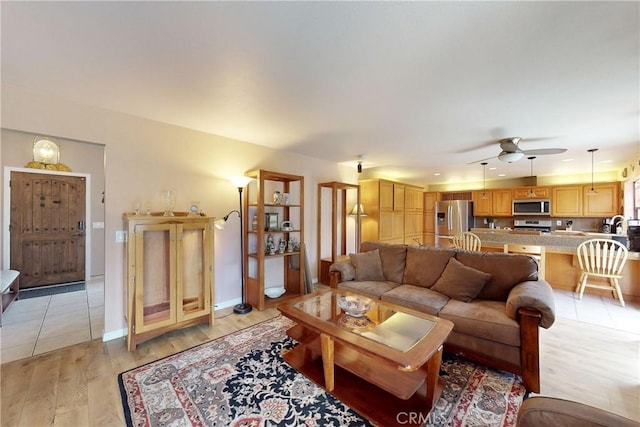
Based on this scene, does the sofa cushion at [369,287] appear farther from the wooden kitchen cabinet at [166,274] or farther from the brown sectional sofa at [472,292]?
the wooden kitchen cabinet at [166,274]

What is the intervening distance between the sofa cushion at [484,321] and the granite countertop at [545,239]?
8.74 ft

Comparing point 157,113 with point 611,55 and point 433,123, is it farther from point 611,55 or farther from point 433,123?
point 611,55

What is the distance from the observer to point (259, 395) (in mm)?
1812

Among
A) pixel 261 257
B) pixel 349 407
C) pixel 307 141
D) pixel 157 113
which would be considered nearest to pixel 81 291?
pixel 261 257

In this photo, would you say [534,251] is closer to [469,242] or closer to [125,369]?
[469,242]

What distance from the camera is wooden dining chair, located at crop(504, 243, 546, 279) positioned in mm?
4016

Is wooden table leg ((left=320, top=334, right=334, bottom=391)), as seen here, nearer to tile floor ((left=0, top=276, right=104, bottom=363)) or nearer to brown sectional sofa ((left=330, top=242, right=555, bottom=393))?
brown sectional sofa ((left=330, top=242, right=555, bottom=393))

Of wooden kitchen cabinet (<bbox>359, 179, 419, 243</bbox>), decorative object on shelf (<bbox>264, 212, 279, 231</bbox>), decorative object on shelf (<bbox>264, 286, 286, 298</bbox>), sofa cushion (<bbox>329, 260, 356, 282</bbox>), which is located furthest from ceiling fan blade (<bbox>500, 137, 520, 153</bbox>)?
decorative object on shelf (<bbox>264, 286, 286, 298</bbox>)

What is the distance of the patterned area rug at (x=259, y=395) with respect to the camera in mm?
1604

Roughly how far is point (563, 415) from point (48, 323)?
466 centimetres

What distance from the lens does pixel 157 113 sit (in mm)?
2660

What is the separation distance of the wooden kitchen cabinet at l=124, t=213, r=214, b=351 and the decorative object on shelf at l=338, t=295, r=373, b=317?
162 centimetres

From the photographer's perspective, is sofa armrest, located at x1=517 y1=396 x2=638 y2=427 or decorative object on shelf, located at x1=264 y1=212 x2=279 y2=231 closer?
sofa armrest, located at x1=517 y1=396 x2=638 y2=427

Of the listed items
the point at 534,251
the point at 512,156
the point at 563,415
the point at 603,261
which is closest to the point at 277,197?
the point at 512,156
